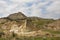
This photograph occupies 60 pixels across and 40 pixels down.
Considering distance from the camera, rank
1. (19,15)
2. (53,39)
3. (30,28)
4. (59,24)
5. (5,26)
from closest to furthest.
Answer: (53,39)
(30,28)
(5,26)
(59,24)
(19,15)

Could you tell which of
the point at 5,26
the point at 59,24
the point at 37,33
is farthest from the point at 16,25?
the point at 59,24

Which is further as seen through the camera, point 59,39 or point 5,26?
point 5,26

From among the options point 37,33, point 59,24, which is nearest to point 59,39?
point 37,33

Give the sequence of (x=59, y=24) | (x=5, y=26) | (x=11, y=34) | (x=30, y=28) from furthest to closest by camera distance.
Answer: (x=59, y=24) < (x=5, y=26) < (x=30, y=28) < (x=11, y=34)

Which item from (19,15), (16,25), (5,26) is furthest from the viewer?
(19,15)

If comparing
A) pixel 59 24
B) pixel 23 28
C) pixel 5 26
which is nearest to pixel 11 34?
pixel 23 28

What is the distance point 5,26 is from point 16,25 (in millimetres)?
10932

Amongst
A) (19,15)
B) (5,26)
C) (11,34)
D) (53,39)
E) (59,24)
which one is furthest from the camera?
(19,15)

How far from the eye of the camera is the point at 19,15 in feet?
476

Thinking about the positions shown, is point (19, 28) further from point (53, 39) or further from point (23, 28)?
point (53, 39)

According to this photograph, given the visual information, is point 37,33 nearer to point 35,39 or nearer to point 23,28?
point 35,39

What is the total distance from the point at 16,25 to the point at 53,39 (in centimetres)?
3993

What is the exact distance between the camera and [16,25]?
90250mm

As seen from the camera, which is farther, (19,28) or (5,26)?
(5,26)
